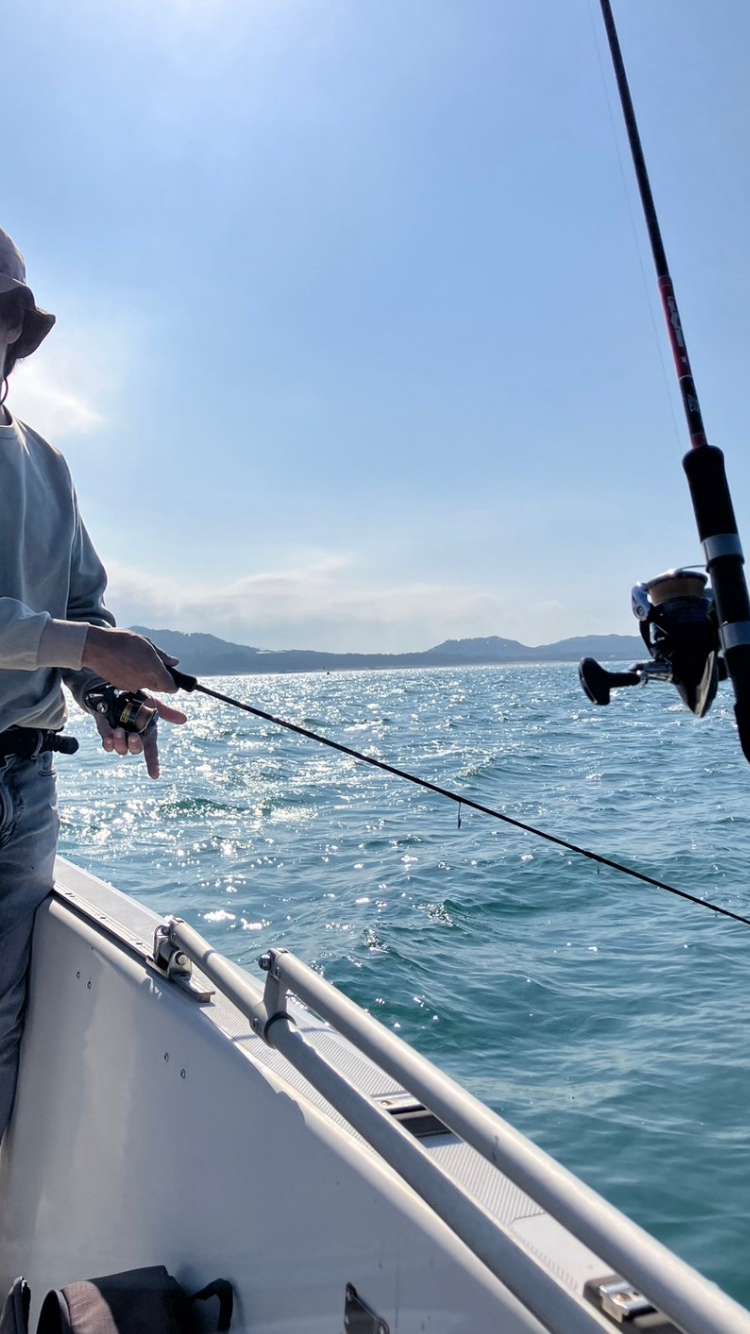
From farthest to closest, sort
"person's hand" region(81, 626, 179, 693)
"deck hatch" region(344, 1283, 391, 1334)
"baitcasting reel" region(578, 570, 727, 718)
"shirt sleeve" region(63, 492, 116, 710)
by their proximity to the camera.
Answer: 1. "shirt sleeve" region(63, 492, 116, 710)
2. "person's hand" region(81, 626, 179, 693)
3. "baitcasting reel" region(578, 570, 727, 718)
4. "deck hatch" region(344, 1283, 391, 1334)

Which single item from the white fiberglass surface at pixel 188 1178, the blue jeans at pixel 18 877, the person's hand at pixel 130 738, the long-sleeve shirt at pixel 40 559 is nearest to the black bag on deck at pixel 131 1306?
the white fiberglass surface at pixel 188 1178

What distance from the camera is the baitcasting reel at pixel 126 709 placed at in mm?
1777

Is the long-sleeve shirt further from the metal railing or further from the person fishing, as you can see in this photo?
the metal railing

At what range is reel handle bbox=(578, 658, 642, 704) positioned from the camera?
1458 mm

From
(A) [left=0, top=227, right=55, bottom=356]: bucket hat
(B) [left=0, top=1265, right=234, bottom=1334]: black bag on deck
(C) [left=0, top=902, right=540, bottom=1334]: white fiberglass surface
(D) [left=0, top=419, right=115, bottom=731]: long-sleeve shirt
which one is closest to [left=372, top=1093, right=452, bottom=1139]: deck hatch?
(C) [left=0, top=902, right=540, bottom=1334]: white fiberglass surface

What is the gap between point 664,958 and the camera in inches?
178

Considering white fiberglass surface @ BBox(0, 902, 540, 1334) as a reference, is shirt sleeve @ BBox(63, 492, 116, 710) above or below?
above

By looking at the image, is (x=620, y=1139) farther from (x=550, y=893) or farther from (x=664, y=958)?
(x=550, y=893)

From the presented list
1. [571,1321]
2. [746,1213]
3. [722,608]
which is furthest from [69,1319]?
[746,1213]

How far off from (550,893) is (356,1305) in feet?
16.3

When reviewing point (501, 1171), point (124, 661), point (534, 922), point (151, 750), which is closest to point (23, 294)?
point (124, 661)

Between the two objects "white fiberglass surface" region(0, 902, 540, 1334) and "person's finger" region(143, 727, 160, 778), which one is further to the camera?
"person's finger" region(143, 727, 160, 778)

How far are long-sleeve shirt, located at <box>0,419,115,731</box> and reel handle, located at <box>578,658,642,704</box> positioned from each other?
910 mm

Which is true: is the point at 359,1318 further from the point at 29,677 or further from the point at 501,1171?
the point at 29,677
